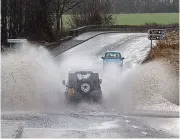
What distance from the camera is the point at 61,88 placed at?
2242 centimetres

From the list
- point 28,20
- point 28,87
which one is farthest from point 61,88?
point 28,20

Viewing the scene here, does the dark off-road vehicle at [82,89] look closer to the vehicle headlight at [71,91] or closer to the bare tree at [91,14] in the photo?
the vehicle headlight at [71,91]

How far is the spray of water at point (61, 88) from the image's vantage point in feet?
65.3

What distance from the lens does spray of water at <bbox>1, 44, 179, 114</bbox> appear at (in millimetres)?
19891

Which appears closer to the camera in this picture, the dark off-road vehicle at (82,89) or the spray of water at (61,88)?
the dark off-road vehicle at (82,89)

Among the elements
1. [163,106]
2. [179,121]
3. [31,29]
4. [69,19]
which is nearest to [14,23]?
[31,29]

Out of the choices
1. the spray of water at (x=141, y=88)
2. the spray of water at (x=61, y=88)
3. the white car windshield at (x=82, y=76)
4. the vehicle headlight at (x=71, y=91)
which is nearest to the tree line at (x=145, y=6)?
the spray of water at (x=141, y=88)

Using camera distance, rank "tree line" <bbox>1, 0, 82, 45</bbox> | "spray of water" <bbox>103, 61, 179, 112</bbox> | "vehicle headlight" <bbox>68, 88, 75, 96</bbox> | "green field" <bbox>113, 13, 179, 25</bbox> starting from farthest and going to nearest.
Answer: "green field" <bbox>113, 13, 179, 25</bbox>, "tree line" <bbox>1, 0, 82, 45</bbox>, "spray of water" <bbox>103, 61, 179, 112</bbox>, "vehicle headlight" <bbox>68, 88, 75, 96</bbox>

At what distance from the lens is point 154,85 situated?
23875 millimetres

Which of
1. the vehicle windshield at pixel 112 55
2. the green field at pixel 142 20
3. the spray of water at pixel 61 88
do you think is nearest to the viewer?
the spray of water at pixel 61 88

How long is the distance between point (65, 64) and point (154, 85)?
1167cm

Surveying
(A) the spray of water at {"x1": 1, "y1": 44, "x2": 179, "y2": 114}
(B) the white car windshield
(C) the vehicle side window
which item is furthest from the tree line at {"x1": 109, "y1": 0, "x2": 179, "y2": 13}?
(B) the white car windshield

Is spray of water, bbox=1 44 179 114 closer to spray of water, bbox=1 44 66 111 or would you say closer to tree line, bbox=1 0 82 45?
spray of water, bbox=1 44 66 111

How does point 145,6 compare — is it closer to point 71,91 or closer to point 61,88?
point 61,88
